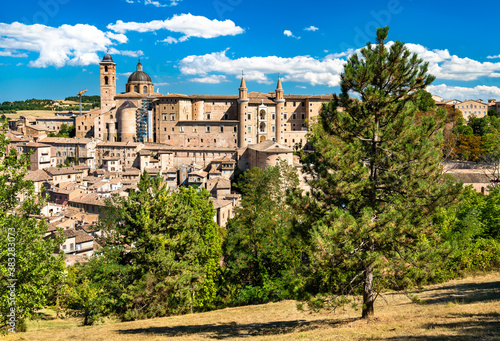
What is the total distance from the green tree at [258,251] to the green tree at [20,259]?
10595 mm

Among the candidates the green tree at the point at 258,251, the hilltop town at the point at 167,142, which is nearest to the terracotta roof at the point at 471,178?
the hilltop town at the point at 167,142

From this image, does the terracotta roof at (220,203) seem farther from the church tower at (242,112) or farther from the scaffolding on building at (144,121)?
the scaffolding on building at (144,121)

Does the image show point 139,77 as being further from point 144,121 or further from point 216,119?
point 216,119

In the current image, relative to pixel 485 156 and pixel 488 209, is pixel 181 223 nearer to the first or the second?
pixel 488 209

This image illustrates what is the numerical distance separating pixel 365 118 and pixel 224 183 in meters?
47.6

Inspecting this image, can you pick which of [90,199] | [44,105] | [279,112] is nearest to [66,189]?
[90,199]

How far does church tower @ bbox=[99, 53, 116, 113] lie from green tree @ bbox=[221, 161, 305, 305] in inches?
3093

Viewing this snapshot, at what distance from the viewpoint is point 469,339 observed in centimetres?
904

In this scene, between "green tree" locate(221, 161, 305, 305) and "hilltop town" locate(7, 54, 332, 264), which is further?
"hilltop town" locate(7, 54, 332, 264)

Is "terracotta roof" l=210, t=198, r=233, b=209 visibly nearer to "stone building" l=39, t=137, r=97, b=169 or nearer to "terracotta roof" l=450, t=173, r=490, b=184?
"terracotta roof" l=450, t=173, r=490, b=184

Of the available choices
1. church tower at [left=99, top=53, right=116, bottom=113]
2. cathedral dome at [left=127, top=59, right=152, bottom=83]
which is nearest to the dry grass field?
church tower at [left=99, top=53, right=116, bottom=113]

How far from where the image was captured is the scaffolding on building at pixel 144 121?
8119cm

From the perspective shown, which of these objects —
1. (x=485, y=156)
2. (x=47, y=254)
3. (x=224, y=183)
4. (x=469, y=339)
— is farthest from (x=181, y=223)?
(x=485, y=156)

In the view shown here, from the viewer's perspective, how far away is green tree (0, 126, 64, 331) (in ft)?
37.5
